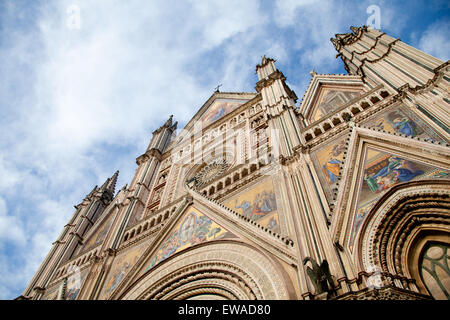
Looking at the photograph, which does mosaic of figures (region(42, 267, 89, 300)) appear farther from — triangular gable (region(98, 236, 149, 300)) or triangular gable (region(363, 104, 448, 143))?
triangular gable (region(363, 104, 448, 143))

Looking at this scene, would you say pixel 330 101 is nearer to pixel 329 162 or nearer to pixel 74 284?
pixel 329 162

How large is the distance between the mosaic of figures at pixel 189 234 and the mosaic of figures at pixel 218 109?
26.1ft

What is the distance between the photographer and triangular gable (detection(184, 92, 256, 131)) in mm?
16206

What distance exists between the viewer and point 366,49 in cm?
1051

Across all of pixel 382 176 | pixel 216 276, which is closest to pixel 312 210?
pixel 382 176

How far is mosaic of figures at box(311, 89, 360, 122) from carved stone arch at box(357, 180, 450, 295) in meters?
5.42

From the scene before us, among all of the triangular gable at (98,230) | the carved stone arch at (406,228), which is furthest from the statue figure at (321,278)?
the triangular gable at (98,230)

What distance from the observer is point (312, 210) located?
6.45m

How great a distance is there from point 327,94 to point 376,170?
19.4 feet

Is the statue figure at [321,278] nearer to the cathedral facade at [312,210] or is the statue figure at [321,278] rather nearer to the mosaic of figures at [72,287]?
the cathedral facade at [312,210]

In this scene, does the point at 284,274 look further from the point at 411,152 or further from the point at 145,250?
the point at 145,250

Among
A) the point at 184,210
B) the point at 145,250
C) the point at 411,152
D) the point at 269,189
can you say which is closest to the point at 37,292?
the point at 145,250

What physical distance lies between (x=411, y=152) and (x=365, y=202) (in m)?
1.32

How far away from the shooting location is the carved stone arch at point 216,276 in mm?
5787
